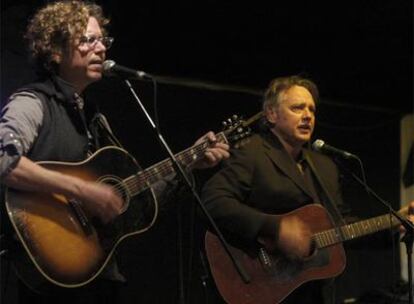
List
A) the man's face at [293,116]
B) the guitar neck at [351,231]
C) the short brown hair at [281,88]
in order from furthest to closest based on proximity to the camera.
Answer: the short brown hair at [281,88] → the man's face at [293,116] → the guitar neck at [351,231]

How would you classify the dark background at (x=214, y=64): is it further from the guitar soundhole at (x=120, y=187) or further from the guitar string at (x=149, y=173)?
the guitar soundhole at (x=120, y=187)

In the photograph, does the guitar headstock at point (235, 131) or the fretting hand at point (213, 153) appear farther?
the guitar headstock at point (235, 131)

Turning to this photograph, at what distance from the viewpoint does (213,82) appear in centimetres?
442

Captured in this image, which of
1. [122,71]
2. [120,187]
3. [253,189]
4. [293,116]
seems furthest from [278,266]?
[122,71]

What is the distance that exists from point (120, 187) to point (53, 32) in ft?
2.12

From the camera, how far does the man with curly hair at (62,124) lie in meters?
2.17

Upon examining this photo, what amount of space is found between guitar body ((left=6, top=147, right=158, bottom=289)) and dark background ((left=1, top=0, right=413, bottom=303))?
1177 mm

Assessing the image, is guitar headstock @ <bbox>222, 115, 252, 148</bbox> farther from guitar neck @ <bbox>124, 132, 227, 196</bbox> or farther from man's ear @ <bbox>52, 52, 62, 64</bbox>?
man's ear @ <bbox>52, 52, 62, 64</bbox>

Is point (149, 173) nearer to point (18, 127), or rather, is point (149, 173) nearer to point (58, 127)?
point (58, 127)

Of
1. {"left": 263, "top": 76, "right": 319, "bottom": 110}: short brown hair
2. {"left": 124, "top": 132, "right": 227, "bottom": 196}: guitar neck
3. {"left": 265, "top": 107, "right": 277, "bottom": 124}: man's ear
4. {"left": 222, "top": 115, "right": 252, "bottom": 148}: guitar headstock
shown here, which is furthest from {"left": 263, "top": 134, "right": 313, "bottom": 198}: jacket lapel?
{"left": 124, "top": 132, "right": 227, "bottom": 196}: guitar neck

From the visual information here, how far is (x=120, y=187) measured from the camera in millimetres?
2449

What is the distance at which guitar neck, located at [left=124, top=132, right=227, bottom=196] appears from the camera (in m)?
2.49

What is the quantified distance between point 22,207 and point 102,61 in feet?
2.21

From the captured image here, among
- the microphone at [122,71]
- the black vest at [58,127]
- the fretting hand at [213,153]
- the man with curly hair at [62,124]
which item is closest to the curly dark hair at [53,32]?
the man with curly hair at [62,124]
